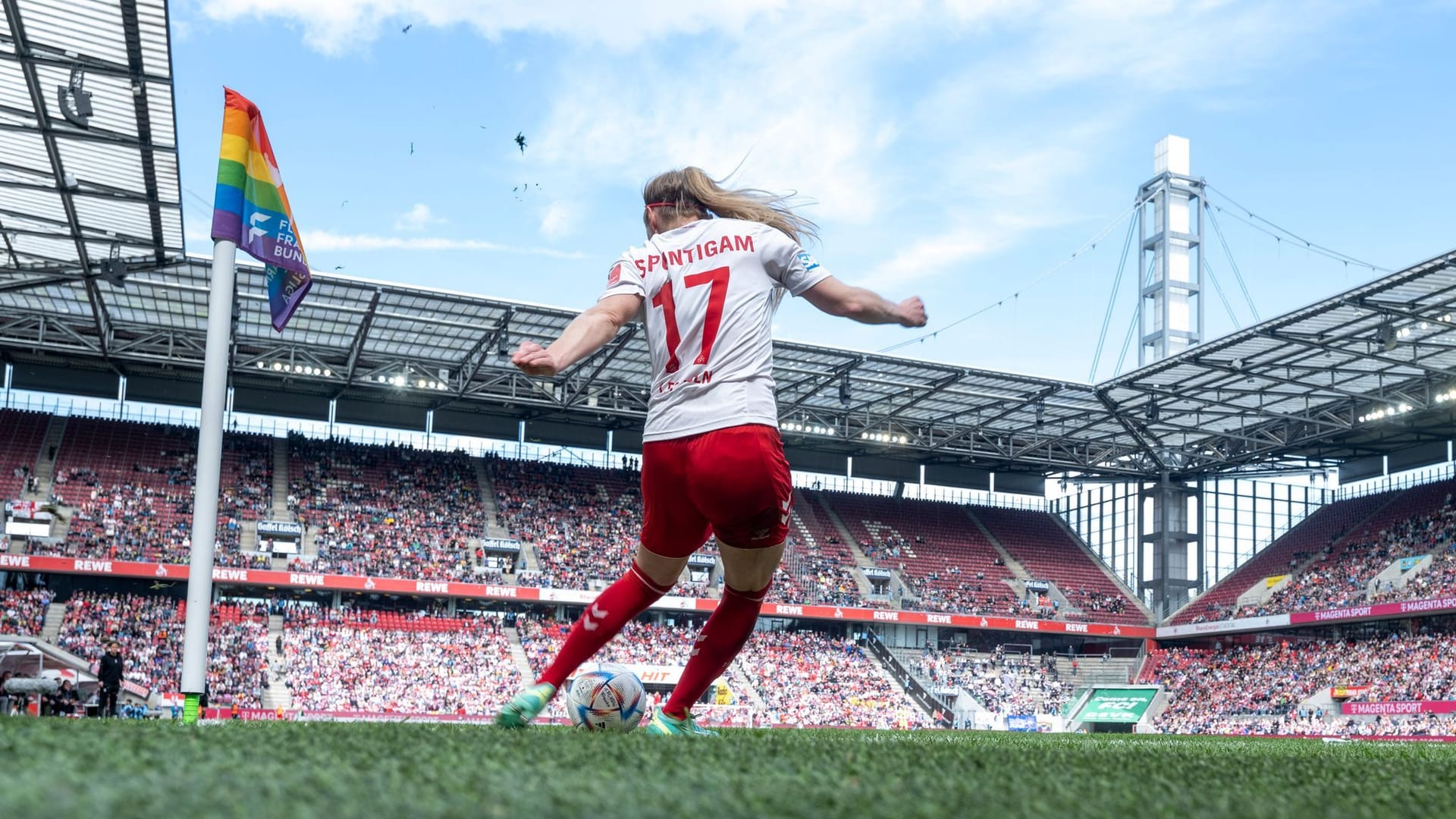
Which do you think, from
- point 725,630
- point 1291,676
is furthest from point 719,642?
point 1291,676

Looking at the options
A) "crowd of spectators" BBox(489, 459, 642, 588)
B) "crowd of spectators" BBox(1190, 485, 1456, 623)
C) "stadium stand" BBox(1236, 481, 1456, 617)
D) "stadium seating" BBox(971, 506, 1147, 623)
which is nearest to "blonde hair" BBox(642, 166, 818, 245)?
"crowd of spectators" BBox(489, 459, 642, 588)

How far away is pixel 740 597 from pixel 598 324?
A: 1312mm

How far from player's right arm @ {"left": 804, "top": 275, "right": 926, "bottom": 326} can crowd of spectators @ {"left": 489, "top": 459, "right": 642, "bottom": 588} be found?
107 ft

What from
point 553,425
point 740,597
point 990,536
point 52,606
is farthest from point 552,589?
point 740,597

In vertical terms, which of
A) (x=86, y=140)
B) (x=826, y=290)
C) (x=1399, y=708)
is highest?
(x=86, y=140)

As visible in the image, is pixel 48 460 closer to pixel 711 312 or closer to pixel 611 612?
pixel 611 612

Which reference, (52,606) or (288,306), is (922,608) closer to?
(52,606)

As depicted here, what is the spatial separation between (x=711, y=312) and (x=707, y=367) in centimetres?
20

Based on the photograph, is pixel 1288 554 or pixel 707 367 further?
pixel 1288 554

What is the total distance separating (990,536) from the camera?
4741cm

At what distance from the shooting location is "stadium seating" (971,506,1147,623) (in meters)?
44.7

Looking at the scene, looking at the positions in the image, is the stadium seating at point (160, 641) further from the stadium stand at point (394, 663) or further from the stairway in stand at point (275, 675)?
the stadium stand at point (394, 663)

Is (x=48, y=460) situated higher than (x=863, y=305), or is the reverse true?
(x=48, y=460)

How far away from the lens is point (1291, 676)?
37500mm
